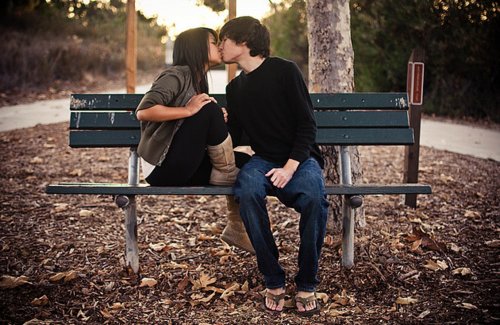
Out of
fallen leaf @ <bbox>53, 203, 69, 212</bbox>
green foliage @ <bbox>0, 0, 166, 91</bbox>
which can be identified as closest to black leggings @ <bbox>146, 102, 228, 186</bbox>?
fallen leaf @ <bbox>53, 203, 69, 212</bbox>

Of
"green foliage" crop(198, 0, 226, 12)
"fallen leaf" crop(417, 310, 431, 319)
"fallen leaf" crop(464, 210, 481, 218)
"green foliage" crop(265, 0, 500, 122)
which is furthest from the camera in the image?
"green foliage" crop(265, 0, 500, 122)

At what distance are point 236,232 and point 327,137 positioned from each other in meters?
0.89

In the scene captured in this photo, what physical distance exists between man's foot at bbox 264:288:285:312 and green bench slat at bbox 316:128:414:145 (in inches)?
46.8

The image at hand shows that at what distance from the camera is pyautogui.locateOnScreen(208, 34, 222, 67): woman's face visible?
333 centimetres

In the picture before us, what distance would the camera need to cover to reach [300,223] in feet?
10.1

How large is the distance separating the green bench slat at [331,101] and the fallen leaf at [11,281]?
1.17 meters

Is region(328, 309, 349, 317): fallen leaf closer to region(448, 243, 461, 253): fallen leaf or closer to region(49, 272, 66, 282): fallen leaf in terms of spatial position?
region(448, 243, 461, 253): fallen leaf

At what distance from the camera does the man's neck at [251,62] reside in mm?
3367

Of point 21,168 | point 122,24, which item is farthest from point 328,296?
point 122,24

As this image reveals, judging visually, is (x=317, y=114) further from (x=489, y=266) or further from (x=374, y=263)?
(x=489, y=266)

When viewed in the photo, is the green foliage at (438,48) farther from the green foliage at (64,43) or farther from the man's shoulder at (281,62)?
the green foliage at (64,43)

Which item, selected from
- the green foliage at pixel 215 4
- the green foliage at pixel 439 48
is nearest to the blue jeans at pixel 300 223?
the green foliage at pixel 215 4

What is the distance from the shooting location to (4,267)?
3.59m

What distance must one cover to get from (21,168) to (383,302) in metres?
4.25
